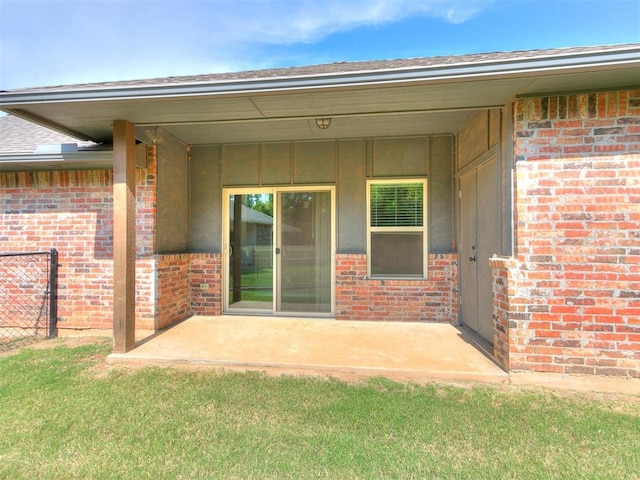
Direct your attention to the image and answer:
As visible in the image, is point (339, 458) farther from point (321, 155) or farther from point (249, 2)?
point (249, 2)

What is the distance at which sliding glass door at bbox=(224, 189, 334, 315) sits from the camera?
5.40 m

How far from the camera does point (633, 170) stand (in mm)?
3008

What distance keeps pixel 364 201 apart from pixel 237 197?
86.4 inches

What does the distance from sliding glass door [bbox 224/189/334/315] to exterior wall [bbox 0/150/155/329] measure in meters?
1.77

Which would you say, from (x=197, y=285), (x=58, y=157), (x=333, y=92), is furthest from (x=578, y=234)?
(x=58, y=157)

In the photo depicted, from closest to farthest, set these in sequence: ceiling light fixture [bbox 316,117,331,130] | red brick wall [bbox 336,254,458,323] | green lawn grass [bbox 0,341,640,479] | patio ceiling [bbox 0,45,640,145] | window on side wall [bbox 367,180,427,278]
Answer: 1. green lawn grass [bbox 0,341,640,479]
2. patio ceiling [bbox 0,45,640,145]
3. ceiling light fixture [bbox 316,117,331,130]
4. red brick wall [bbox 336,254,458,323]
5. window on side wall [bbox 367,180,427,278]

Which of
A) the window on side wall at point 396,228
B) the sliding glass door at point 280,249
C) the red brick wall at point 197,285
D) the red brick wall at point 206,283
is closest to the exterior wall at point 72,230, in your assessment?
the red brick wall at point 197,285

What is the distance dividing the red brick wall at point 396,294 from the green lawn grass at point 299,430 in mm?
2054

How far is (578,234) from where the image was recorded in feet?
10.1

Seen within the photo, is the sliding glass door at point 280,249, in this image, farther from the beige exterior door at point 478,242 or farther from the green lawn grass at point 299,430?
the green lawn grass at point 299,430

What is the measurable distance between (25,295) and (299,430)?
5031 mm

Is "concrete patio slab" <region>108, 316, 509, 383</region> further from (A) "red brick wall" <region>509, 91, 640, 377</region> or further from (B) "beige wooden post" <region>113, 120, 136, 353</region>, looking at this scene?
(A) "red brick wall" <region>509, 91, 640, 377</region>

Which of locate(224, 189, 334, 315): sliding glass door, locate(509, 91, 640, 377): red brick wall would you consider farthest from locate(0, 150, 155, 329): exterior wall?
locate(509, 91, 640, 377): red brick wall

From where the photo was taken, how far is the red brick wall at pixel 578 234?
3008mm
